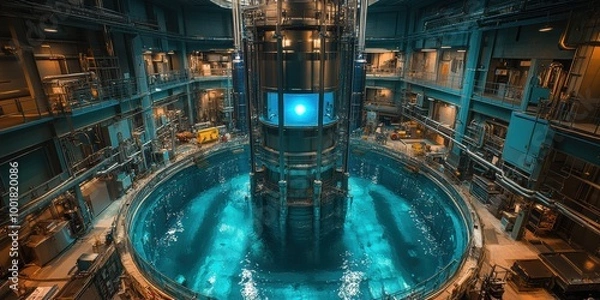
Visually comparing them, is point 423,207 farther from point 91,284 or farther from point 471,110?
point 91,284

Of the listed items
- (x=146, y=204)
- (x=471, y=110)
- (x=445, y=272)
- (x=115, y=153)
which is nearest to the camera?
(x=445, y=272)

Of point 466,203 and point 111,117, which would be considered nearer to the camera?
point 466,203

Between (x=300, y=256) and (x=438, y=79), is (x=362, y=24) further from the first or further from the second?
(x=300, y=256)

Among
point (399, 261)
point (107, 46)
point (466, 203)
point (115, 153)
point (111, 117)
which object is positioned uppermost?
point (107, 46)

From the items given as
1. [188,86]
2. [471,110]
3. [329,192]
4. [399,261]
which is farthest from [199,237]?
[471,110]

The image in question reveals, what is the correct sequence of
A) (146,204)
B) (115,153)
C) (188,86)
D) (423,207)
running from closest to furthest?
(146,204)
(115,153)
(423,207)
(188,86)

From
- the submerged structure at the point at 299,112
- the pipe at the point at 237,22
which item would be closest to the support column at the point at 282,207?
the submerged structure at the point at 299,112

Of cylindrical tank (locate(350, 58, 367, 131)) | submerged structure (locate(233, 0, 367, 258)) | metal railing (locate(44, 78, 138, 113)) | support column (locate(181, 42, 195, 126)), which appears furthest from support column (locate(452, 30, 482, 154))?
support column (locate(181, 42, 195, 126))

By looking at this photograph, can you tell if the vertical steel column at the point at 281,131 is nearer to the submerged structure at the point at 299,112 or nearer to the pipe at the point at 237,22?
the submerged structure at the point at 299,112

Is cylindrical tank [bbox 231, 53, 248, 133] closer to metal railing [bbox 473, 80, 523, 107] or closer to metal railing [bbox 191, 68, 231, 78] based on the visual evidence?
metal railing [bbox 191, 68, 231, 78]
